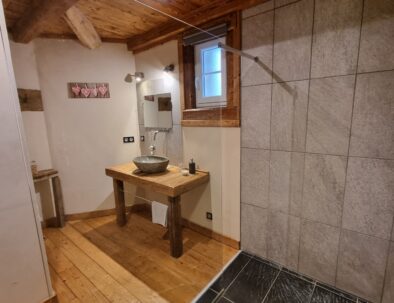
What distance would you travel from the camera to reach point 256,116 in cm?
194

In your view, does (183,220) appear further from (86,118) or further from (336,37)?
(336,37)

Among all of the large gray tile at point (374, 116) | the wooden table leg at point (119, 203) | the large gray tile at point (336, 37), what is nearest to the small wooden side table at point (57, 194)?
the wooden table leg at point (119, 203)

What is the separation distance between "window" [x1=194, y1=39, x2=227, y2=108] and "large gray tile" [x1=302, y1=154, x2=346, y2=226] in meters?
0.99

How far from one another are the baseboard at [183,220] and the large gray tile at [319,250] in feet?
2.13

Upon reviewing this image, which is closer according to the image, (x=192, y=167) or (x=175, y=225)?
(x=175, y=225)

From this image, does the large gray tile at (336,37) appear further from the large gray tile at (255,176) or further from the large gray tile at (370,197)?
the large gray tile at (255,176)

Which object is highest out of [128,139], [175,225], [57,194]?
[128,139]

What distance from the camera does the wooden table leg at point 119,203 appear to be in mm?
2754

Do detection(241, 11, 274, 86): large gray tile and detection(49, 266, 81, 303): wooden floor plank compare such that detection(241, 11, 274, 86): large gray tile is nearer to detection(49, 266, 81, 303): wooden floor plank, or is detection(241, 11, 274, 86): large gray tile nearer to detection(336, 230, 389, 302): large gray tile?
detection(336, 230, 389, 302): large gray tile

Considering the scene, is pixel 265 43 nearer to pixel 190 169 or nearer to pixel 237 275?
pixel 190 169

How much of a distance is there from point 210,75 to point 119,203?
1.92 metres

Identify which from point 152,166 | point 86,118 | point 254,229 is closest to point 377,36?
point 254,229

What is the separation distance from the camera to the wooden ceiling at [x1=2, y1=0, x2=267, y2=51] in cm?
189

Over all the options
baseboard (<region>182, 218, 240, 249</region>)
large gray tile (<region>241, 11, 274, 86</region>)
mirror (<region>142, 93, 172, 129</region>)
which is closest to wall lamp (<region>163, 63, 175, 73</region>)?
mirror (<region>142, 93, 172, 129</region>)
